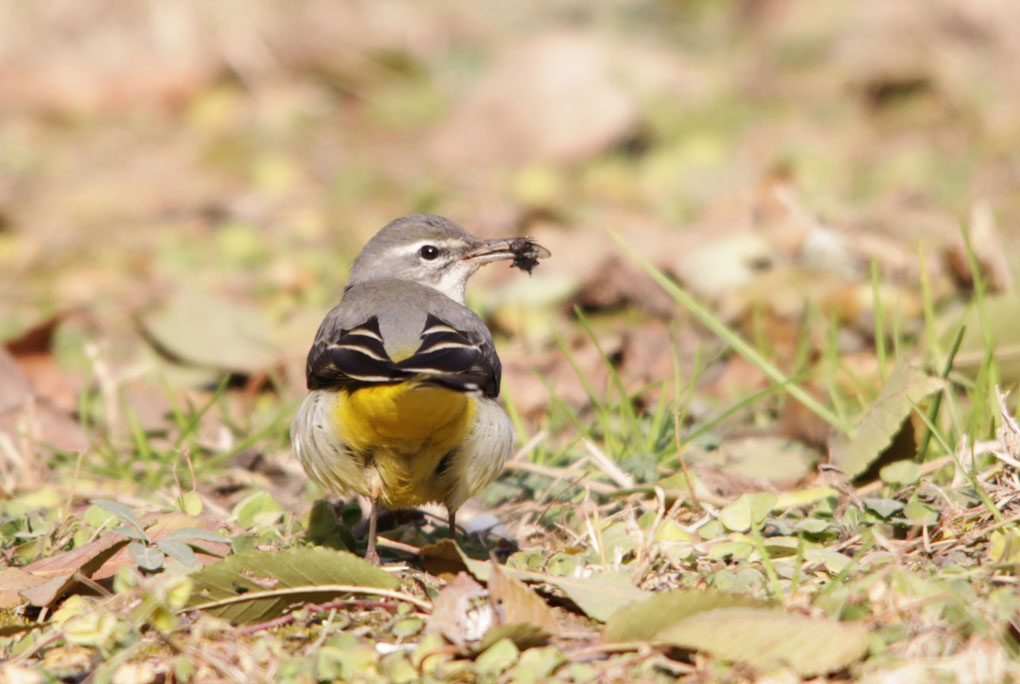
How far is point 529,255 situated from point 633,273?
6.11ft

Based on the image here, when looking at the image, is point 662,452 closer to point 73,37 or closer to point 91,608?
point 91,608

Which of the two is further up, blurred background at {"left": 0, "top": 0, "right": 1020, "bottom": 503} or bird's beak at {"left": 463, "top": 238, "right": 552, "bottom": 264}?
bird's beak at {"left": 463, "top": 238, "right": 552, "bottom": 264}

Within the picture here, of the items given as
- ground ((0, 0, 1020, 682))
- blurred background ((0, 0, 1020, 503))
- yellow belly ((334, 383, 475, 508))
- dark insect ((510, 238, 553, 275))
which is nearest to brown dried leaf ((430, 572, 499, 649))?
ground ((0, 0, 1020, 682))

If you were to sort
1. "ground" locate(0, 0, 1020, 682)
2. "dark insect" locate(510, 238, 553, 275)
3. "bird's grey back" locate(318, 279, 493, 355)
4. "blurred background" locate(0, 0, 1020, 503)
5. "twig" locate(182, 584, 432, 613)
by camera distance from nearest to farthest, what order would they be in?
"ground" locate(0, 0, 1020, 682) → "twig" locate(182, 584, 432, 613) → "bird's grey back" locate(318, 279, 493, 355) → "dark insect" locate(510, 238, 553, 275) → "blurred background" locate(0, 0, 1020, 503)

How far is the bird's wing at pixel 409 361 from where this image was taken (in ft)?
11.6

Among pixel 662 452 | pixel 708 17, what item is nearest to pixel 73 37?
pixel 708 17

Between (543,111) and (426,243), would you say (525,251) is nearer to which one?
(426,243)

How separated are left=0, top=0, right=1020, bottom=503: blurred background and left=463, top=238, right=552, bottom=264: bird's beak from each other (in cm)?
38

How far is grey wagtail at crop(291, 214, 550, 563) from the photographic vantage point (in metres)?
3.66

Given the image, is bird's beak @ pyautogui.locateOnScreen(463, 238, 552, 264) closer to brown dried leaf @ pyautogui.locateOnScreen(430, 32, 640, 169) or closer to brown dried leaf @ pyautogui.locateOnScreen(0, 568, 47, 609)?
brown dried leaf @ pyautogui.locateOnScreen(0, 568, 47, 609)

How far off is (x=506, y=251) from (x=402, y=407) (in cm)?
183

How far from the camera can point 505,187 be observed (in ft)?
32.7

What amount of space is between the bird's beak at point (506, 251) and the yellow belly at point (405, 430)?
1463 millimetres

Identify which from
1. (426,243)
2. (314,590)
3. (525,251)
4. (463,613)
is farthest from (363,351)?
(426,243)
